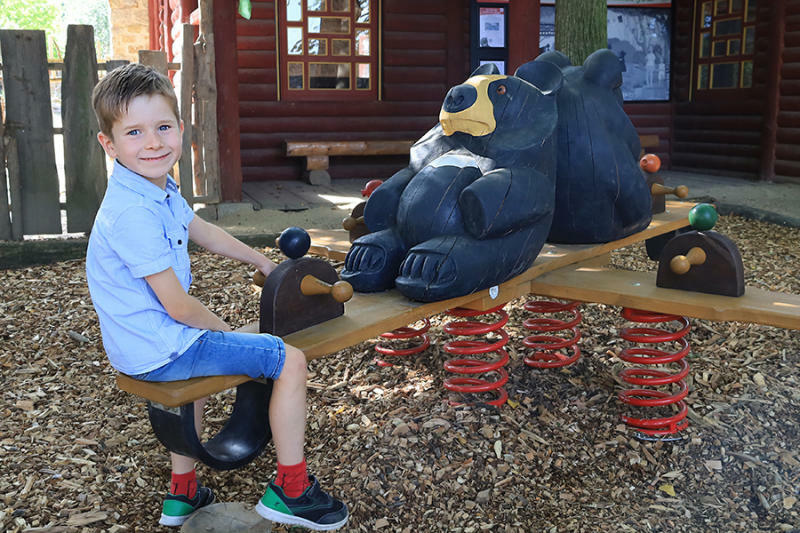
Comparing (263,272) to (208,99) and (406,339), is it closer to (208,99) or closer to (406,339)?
(406,339)

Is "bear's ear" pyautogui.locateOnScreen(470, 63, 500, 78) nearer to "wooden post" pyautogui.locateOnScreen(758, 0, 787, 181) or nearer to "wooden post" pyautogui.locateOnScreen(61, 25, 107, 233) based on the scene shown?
"wooden post" pyautogui.locateOnScreen(61, 25, 107, 233)

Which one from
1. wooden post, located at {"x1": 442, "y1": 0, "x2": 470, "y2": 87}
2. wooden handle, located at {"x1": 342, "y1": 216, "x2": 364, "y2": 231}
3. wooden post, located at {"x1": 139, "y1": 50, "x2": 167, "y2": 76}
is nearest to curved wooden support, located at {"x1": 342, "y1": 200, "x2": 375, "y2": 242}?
wooden handle, located at {"x1": 342, "y1": 216, "x2": 364, "y2": 231}

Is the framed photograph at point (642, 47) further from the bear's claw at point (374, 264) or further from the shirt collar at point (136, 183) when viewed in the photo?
the shirt collar at point (136, 183)

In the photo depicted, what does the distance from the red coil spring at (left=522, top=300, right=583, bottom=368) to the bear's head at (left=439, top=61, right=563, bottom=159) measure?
888 millimetres

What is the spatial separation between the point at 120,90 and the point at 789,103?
8833 mm

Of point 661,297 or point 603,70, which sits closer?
point 661,297

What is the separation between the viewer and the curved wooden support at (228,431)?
201 centimetres

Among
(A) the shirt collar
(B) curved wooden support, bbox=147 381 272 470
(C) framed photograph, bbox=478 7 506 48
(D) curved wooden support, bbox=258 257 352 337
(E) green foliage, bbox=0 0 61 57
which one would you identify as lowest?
(B) curved wooden support, bbox=147 381 272 470

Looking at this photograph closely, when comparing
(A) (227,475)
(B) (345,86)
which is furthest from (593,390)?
(B) (345,86)

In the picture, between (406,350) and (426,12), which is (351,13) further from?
(406,350)

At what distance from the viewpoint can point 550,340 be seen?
350 cm

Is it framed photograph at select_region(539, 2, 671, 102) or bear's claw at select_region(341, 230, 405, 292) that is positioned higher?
framed photograph at select_region(539, 2, 671, 102)

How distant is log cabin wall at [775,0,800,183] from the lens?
882 centimetres

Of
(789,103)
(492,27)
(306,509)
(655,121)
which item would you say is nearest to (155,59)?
(306,509)
